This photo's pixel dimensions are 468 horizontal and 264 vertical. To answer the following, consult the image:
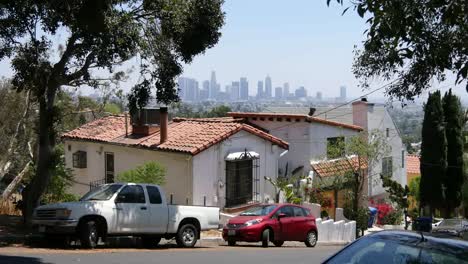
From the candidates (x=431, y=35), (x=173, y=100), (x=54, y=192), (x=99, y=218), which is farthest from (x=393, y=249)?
(x=54, y=192)

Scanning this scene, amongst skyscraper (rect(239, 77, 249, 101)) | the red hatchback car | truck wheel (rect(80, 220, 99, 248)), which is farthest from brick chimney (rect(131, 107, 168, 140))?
skyscraper (rect(239, 77, 249, 101))

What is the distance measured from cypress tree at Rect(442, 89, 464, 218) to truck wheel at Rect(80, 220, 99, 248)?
30.7m

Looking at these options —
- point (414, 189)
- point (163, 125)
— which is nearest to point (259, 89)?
point (414, 189)

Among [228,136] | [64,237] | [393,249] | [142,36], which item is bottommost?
[64,237]

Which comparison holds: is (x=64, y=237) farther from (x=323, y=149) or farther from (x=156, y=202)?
(x=323, y=149)

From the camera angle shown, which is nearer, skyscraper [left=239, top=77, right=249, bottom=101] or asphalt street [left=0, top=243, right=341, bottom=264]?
asphalt street [left=0, top=243, right=341, bottom=264]

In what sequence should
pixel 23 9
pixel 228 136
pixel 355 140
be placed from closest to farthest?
1. pixel 23 9
2. pixel 228 136
3. pixel 355 140

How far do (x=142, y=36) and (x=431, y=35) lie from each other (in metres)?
9.70

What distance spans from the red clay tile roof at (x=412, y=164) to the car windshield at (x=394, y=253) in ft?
177

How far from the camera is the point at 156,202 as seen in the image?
61.7ft

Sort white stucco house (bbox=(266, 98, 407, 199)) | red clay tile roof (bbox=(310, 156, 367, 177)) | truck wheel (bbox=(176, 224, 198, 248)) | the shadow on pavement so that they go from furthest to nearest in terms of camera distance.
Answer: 1. white stucco house (bbox=(266, 98, 407, 199))
2. red clay tile roof (bbox=(310, 156, 367, 177))
3. truck wheel (bbox=(176, 224, 198, 248))
4. the shadow on pavement

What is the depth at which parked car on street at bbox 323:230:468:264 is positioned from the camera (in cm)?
609

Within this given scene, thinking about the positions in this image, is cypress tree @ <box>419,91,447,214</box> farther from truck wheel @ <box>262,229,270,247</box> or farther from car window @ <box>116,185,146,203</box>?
car window @ <box>116,185,146,203</box>

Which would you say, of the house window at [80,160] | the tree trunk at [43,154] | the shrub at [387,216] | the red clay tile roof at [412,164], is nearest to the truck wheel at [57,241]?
the tree trunk at [43,154]
